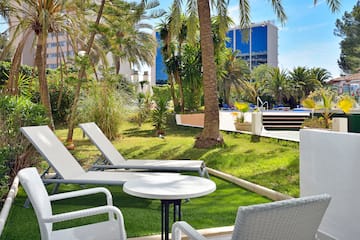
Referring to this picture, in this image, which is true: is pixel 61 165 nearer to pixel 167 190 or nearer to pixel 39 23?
pixel 167 190

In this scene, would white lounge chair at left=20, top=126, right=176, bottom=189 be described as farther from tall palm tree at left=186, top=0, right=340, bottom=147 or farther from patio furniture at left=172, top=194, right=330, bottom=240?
tall palm tree at left=186, top=0, right=340, bottom=147

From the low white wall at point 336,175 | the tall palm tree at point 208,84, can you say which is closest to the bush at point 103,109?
the tall palm tree at point 208,84

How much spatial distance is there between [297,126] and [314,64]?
23969 mm

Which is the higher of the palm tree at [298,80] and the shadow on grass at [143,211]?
the palm tree at [298,80]

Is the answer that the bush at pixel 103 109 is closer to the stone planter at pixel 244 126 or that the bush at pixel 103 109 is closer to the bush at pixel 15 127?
the stone planter at pixel 244 126

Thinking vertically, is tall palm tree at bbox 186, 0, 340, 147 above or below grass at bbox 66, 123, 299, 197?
above

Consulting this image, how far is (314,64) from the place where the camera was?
1547 inches

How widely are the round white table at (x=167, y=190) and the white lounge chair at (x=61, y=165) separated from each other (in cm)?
116

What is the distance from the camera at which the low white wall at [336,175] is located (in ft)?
11.3

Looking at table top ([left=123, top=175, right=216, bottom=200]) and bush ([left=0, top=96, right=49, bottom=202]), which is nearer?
table top ([left=123, top=175, right=216, bottom=200])

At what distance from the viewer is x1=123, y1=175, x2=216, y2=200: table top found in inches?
126

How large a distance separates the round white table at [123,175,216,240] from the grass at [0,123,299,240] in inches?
29.6

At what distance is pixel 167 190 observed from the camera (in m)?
3.38

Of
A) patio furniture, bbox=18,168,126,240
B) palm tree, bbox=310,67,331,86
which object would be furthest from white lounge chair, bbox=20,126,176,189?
palm tree, bbox=310,67,331,86
